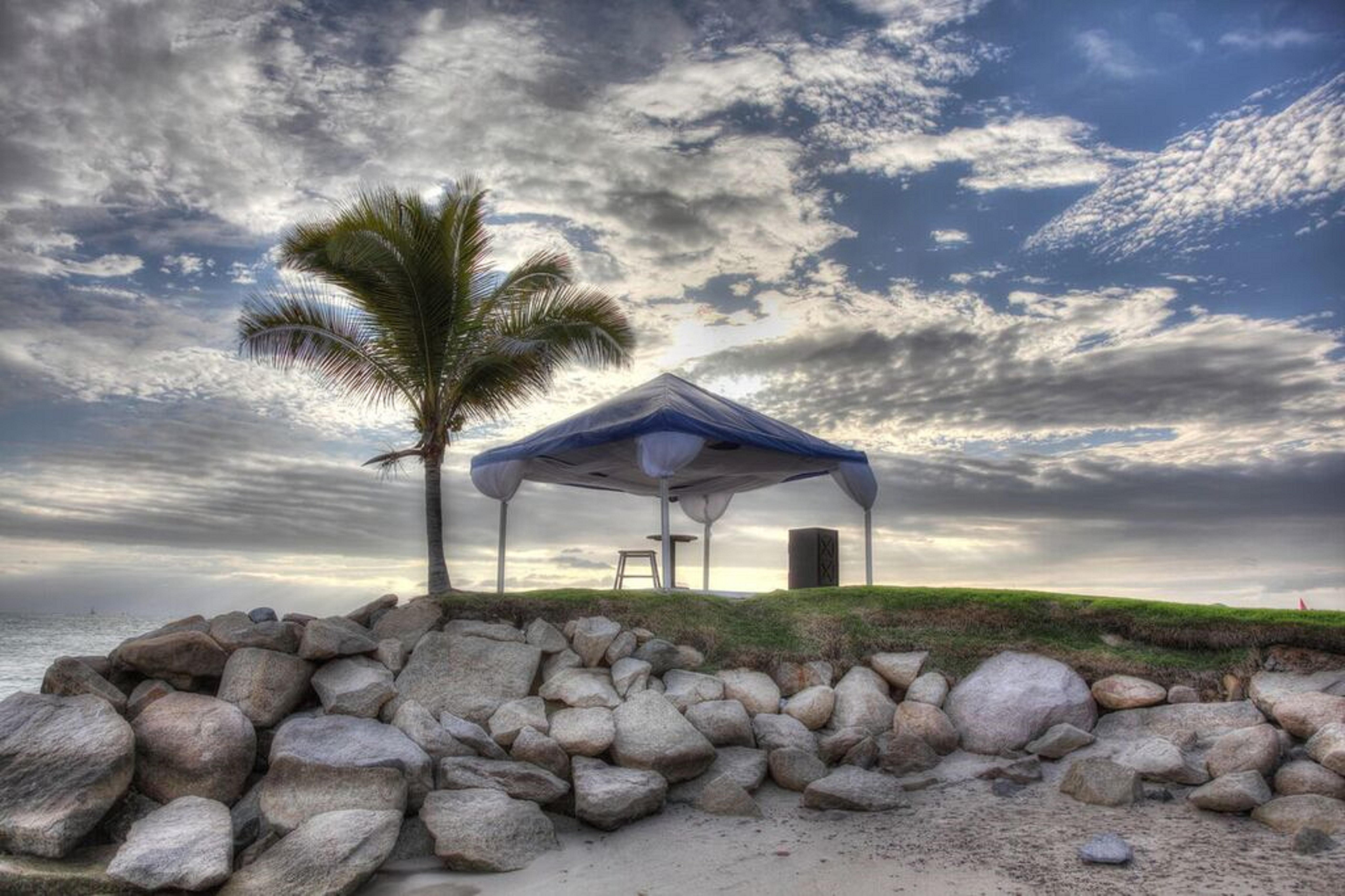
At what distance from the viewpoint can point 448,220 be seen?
14.0 metres

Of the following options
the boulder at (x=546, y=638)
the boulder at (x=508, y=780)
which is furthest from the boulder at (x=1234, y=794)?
the boulder at (x=546, y=638)

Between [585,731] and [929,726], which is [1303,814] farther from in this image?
[585,731]

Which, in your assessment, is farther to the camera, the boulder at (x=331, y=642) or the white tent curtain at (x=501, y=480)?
the white tent curtain at (x=501, y=480)

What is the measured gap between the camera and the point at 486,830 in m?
7.07

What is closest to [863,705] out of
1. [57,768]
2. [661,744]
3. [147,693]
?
[661,744]

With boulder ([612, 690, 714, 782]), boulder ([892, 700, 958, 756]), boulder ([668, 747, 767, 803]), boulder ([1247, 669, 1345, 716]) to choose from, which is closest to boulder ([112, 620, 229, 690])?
boulder ([612, 690, 714, 782])

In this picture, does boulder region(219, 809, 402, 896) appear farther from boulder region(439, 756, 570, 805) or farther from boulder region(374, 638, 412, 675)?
boulder region(374, 638, 412, 675)

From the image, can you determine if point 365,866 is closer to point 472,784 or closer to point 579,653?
point 472,784

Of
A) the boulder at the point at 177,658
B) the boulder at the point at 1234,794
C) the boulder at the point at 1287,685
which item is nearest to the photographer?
the boulder at the point at 1234,794

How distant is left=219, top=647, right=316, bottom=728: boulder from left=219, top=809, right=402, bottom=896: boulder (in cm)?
197

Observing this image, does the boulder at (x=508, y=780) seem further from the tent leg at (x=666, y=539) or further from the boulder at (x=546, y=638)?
the tent leg at (x=666, y=539)

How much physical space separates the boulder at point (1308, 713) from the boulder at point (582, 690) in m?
5.91

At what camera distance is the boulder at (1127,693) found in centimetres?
886

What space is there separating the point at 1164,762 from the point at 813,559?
8.08m
